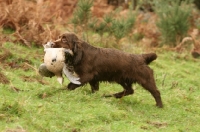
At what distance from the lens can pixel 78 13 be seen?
1168 centimetres

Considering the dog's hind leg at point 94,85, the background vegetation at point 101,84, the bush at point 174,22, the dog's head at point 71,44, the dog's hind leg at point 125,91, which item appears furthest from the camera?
the bush at point 174,22

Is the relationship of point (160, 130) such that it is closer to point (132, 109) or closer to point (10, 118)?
point (132, 109)

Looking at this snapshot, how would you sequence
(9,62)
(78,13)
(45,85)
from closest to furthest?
(45,85) < (9,62) < (78,13)

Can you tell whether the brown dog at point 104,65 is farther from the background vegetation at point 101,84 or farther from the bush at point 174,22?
the bush at point 174,22

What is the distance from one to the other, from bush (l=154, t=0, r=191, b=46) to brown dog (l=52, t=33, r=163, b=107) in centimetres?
676

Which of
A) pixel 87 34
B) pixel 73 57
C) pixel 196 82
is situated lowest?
pixel 196 82

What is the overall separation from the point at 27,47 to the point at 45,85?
2990mm

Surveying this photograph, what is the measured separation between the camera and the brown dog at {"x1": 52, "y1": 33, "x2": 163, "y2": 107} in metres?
7.49

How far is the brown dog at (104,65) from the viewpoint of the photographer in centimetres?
749

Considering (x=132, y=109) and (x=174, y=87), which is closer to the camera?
(x=132, y=109)

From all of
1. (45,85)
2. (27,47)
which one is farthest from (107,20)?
(45,85)

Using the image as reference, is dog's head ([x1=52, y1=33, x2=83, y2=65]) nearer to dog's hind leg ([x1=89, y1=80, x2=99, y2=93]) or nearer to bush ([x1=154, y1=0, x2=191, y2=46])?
dog's hind leg ([x1=89, y1=80, x2=99, y2=93])

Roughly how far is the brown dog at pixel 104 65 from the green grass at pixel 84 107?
0.28 meters

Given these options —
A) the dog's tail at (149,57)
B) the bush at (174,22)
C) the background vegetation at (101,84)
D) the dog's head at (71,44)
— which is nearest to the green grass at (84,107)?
the background vegetation at (101,84)
